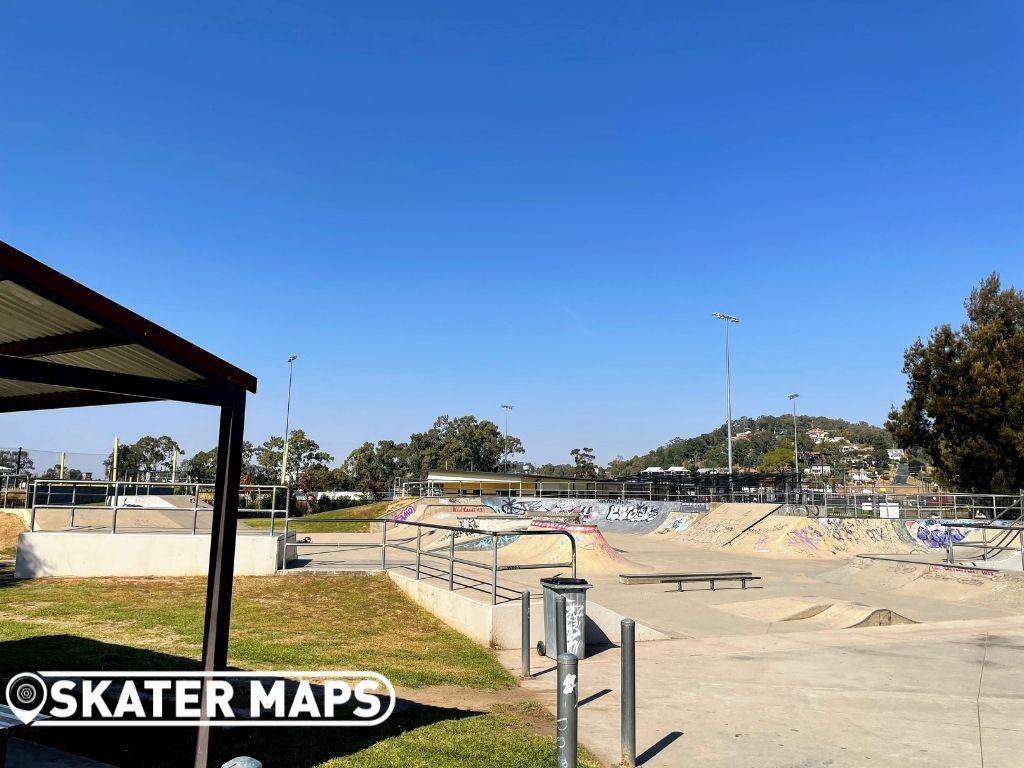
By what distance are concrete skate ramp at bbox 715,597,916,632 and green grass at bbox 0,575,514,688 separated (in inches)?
234

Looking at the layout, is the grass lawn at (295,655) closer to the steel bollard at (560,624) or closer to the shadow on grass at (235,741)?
the shadow on grass at (235,741)

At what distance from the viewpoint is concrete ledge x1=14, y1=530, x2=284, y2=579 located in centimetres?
1362

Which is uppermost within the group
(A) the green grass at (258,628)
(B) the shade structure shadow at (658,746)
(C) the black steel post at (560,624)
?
(C) the black steel post at (560,624)

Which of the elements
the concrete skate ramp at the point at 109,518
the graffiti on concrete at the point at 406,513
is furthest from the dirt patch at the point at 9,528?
the graffiti on concrete at the point at 406,513

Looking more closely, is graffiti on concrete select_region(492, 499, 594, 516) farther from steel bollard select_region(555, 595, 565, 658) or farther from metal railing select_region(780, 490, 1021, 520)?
steel bollard select_region(555, 595, 565, 658)

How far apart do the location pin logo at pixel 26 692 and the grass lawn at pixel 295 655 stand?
0.54 metres

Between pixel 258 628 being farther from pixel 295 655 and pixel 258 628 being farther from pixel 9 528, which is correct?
pixel 9 528

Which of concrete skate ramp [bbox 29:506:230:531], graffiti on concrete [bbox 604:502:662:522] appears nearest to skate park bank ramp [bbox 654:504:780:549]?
graffiti on concrete [bbox 604:502:662:522]

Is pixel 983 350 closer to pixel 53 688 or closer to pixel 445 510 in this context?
pixel 445 510

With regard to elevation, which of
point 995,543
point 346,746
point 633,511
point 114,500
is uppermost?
point 114,500

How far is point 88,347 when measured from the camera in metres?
4.45

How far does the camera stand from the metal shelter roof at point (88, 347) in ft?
12.0

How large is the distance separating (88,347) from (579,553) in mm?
16212

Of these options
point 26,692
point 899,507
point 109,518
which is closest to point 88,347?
point 26,692
